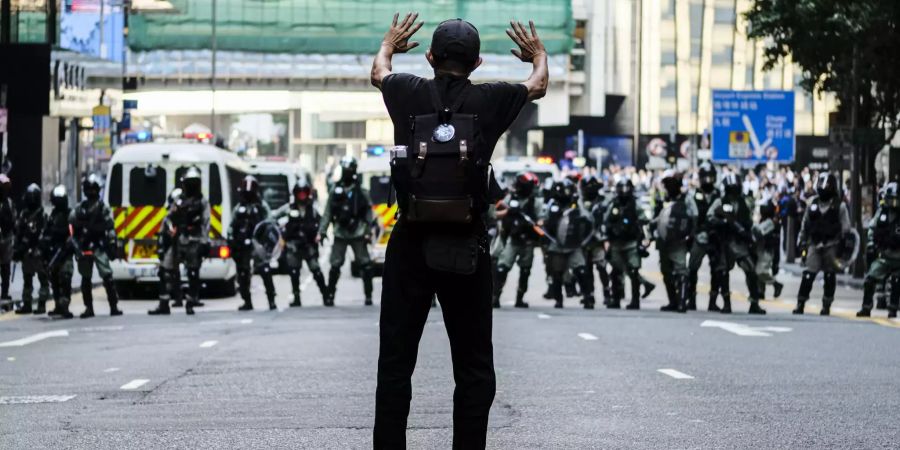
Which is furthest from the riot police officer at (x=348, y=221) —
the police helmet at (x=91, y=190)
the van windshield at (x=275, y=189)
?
the van windshield at (x=275, y=189)

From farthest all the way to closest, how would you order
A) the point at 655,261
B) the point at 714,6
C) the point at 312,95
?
1. the point at 714,6
2. the point at 312,95
3. the point at 655,261

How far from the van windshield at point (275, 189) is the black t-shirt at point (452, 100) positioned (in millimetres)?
28943

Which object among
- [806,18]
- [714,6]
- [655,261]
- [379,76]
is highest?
[714,6]

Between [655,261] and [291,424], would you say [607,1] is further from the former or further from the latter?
[291,424]

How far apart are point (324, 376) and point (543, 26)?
69356mm

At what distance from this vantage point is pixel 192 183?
21938 millimetres

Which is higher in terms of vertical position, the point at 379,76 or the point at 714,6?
the point at 714,6

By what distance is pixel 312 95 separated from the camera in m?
85.2

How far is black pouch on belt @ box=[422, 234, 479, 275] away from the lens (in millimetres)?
5750

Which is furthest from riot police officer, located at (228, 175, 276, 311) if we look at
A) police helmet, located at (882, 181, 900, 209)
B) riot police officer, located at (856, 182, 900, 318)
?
police helmet, located at (882, 181, 900, 209)

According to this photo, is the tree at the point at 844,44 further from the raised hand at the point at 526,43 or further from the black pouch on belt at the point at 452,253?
the black pouch on belt at the point at 452,253

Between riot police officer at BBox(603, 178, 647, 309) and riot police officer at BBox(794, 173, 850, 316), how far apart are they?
99.0 inches

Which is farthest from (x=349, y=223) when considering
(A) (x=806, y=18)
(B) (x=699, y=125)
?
(B) (x=699, y=125)

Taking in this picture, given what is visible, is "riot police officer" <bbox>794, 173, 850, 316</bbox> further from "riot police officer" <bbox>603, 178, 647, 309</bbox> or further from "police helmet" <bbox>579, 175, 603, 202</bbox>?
"police helmet" <bbox>579, 175, 603, 202</bbox>
